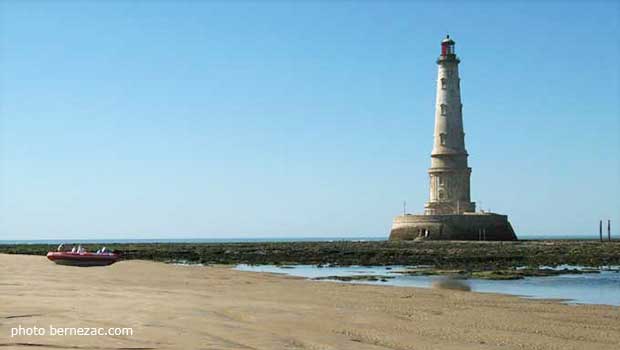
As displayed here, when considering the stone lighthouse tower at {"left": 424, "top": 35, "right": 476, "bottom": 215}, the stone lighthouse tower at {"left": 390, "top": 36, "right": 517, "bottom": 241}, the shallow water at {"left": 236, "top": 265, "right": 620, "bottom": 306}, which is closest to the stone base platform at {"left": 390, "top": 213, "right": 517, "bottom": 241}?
the stone lighthouse tower at {"left": 390, "top": 36, "right": 517, "bottom": 241}

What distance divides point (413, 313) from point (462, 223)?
52248mm

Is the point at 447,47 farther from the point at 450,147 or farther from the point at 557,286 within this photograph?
the point at 557,286

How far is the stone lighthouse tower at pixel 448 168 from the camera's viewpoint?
6619 cm

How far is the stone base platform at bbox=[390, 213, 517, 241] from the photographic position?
64188 millimetres

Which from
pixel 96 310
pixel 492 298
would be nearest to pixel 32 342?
pixel 96 310

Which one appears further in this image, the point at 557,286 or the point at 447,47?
the point at 447,47

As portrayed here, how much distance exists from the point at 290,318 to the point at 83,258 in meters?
16.1

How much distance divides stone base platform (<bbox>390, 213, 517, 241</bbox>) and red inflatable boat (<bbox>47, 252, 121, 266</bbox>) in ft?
137

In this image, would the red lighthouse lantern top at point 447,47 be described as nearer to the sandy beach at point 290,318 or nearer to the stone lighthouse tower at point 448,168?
the stone lighthouse tower at point 448,168

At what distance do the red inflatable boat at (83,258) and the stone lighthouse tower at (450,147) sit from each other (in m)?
44.5

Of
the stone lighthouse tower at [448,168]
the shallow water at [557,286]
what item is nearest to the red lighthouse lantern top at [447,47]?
the stone lighthouse tower at [448,168]

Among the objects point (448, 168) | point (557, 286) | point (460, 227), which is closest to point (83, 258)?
point (557, 286)

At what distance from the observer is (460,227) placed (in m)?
64.2

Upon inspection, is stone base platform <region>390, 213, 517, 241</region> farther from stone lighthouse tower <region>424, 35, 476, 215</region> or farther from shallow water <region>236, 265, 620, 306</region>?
shallow water <region>236, 265, 620, 306</region>
